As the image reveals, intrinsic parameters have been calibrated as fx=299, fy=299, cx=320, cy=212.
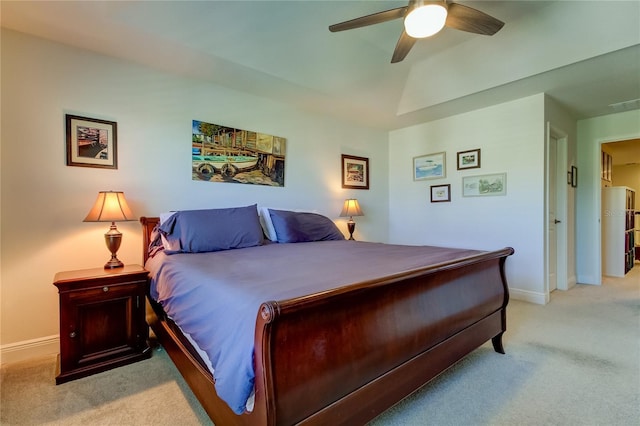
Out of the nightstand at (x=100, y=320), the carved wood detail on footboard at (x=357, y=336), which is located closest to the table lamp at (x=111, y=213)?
the nightstand at (x=100, y=320)

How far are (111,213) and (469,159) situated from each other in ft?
13.1

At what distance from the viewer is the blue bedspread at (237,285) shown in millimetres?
1015

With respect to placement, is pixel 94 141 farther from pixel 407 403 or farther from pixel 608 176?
pixel 608 176

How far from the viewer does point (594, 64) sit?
2689 millimetres

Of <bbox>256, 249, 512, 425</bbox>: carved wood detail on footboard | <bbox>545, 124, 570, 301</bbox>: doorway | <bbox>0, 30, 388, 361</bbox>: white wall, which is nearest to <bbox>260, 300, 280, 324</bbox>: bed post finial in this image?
<bbox>256, 249, 512, 425</bbox>: carved wood detail on footboard

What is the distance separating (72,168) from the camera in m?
2.36

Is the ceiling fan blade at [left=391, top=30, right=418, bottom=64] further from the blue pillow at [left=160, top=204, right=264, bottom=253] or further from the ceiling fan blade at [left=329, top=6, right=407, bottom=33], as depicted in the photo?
the blue pillow at [left=160, top=204, right=264, bottom=253]

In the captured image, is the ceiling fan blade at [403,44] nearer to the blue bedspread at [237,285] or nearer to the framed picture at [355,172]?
the blue bedspread at [237,285]

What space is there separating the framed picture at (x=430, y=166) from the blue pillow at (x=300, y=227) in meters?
1.91

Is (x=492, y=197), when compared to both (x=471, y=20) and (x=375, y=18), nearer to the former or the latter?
(x=471, y=20)

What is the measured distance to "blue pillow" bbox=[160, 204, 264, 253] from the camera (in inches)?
91.8

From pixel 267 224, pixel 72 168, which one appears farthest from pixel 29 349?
pixel 267 224

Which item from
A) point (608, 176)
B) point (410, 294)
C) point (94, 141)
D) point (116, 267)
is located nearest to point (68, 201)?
point (94, 141)

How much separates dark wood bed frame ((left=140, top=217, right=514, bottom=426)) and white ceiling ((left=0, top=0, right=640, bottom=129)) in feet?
6.98
